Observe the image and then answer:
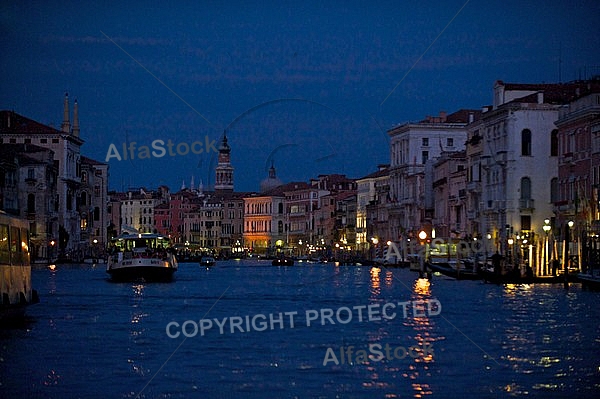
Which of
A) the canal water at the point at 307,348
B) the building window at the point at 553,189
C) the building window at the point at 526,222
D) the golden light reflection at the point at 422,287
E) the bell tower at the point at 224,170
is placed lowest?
the canal water at the point at 307,348

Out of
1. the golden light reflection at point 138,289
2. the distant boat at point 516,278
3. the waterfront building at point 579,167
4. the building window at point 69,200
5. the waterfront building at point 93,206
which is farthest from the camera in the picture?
the waterfront building at point 93,206

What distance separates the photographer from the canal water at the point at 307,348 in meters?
15.9

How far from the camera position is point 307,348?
20.2 meters

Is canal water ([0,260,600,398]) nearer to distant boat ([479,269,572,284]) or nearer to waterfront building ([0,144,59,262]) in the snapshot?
distant boat ([479,269,572,284])

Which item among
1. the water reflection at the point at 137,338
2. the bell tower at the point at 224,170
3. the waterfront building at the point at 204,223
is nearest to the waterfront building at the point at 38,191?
the water reflection at the point at 137,338

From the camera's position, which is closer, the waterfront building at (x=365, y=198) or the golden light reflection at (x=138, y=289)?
the golden light reflection at (x=138, y=289)

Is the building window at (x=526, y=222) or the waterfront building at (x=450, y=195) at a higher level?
the waterfront building at (x=450, y=195)

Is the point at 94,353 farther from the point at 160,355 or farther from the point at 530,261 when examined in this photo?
the point at 530,261

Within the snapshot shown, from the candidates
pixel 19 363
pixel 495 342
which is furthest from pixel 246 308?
pixel 19 363

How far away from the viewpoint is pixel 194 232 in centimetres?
18450

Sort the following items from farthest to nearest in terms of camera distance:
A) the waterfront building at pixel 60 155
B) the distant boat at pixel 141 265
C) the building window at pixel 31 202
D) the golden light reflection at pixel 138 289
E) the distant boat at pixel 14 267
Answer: the waterfront building at pixel 60 155 → the building window at pixel 31 202 → the distant boat at pixel 141 265 → the golden light reflection at pixel 138 289 → the distant boat at pixel 14 267

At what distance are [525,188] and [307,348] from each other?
43720 millimetres

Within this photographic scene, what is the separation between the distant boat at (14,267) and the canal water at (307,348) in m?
0.42

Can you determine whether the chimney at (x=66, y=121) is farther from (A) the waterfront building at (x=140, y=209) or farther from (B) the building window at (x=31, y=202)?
(A) the waterfront building at (x=140, y=209)
